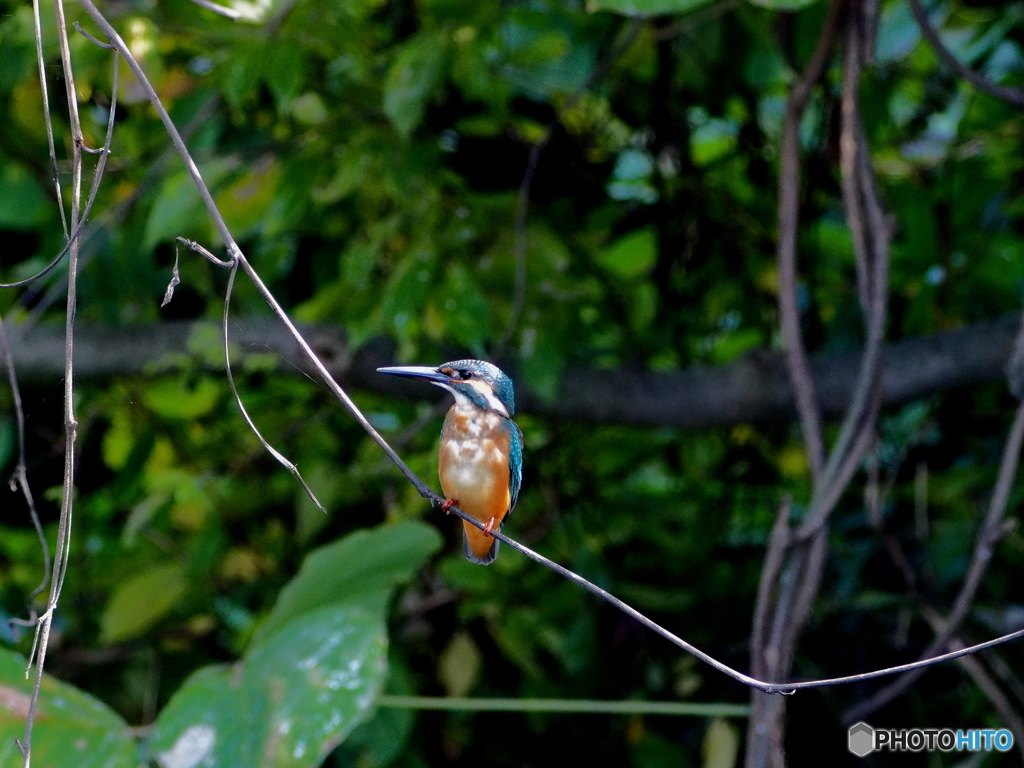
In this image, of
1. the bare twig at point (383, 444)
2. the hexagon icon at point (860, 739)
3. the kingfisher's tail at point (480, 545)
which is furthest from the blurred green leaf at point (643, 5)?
the hexagon icon at point (860, 739)

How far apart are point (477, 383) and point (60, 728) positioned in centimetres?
125

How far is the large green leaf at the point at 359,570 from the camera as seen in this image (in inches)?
98.7

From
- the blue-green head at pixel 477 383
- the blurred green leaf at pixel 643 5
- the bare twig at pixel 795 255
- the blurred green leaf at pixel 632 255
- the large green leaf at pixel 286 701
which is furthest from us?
the blurred green leaf at pixel 632 255

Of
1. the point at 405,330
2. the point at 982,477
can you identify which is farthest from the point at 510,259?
the point at 982,477

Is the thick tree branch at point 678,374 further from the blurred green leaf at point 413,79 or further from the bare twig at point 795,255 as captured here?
the blurred green leaf at point 413,79

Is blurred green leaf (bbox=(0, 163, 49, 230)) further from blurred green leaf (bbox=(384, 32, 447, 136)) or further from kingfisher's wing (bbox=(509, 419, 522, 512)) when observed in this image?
kingfisher's wing (bbox=(509, 419, 522, 512))

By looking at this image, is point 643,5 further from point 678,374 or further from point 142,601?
point 142,601

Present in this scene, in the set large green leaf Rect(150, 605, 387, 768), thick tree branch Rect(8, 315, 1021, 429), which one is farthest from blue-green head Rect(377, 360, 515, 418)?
thick tree branch Rect(8, 315, 1021, 429)

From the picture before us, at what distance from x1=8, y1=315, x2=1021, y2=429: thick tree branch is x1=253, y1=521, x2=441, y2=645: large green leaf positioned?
587 millimetres

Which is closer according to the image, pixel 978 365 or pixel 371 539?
pixel 371 539

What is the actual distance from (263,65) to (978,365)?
6.55ft

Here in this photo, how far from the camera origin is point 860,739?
3146 mm

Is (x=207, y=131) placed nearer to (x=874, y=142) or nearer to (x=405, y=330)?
(x=405, y=330)

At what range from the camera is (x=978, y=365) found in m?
3.05
